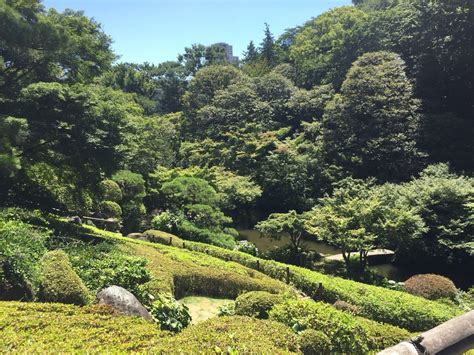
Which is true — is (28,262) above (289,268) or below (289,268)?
above

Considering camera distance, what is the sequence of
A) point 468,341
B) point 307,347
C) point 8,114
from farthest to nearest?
point 8,114
point 307,347
point 468,341

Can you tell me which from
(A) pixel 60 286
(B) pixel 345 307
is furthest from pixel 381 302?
(A) pixel 60 286

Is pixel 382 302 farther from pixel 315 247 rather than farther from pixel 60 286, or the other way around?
pixel 315 247

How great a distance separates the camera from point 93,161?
573 inches

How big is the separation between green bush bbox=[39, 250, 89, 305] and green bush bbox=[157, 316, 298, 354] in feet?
9.09

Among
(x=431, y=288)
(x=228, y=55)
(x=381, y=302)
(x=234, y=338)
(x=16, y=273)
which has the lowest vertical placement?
(x=431, y=288)

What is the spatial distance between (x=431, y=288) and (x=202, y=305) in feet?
28.4

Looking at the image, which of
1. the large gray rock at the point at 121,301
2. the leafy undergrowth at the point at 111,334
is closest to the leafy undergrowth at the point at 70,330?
the leafy undergrowth at the point at 111,334

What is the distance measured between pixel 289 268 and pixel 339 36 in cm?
3400

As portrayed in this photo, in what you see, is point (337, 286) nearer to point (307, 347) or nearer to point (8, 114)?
point (307, 347)

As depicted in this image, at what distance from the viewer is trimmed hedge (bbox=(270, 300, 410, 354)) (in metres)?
7.14

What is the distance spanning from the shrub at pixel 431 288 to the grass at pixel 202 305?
24.2 feet

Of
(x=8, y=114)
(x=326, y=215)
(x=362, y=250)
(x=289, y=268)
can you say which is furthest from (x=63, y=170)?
(x=362, y=250)

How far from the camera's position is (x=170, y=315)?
7469mm
